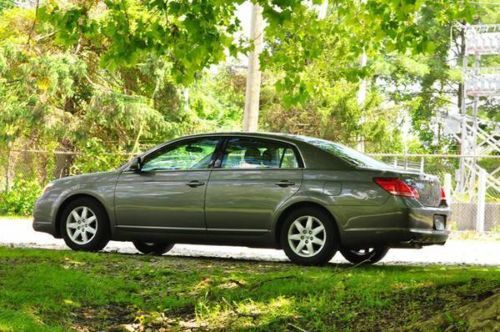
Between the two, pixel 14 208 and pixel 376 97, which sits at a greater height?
pixel 376 97

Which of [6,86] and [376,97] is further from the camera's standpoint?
[376,97]

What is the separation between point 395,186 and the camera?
918 cm

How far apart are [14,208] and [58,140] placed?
2529 millimetres

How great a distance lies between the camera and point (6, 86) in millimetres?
22406

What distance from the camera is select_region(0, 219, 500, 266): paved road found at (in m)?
11.5

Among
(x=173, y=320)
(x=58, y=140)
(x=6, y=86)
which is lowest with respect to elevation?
(x=173, y=320)

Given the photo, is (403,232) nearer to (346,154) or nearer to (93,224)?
(346,154)

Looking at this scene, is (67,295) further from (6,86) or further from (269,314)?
(6,86)

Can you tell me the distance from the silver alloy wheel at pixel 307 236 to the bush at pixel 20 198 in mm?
13088

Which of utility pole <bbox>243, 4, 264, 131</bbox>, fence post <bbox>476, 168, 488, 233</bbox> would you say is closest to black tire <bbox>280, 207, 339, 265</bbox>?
utility pole <bbox>243, 4, 264, 131</bbox>

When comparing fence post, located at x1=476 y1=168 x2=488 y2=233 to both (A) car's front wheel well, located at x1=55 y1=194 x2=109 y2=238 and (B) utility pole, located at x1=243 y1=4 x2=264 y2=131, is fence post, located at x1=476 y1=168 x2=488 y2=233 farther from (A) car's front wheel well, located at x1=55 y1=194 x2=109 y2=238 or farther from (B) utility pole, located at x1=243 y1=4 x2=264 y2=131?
(A) car's front wheel well, located at x1=55 y1=194 x2=109 y2=238

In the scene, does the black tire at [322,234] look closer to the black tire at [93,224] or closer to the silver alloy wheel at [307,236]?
the silver alloy wheel at [307,236]

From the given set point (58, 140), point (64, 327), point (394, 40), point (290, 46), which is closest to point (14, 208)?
point (58, 140)

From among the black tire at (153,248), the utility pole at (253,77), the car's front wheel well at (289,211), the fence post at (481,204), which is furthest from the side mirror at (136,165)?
the fence post at (481,204)
